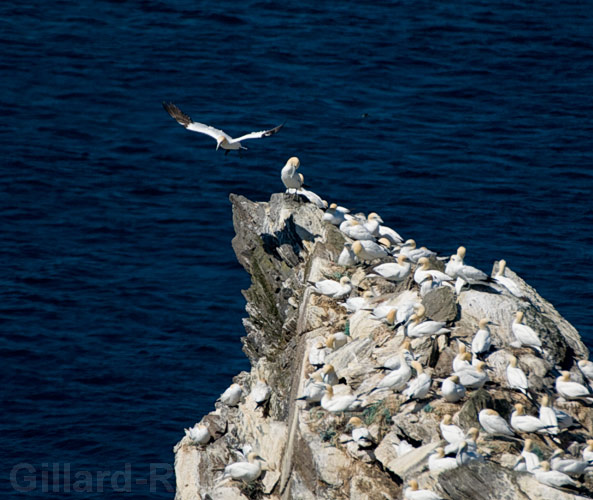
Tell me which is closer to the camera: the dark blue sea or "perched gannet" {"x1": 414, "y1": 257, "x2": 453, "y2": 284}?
"perched gannet" {"x1": 414, "y1": 257, "x2": 453, "y2": 284}

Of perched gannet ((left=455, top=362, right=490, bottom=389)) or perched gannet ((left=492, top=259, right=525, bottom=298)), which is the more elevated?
perched gannet ((left=492, top=259, right=525, bottom=298))

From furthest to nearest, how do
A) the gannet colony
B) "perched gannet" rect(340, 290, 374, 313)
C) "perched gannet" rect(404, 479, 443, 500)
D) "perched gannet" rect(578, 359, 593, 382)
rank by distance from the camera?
"perched gannet" rect(340, 290, 374, 313) → "perched gannet" rect(578, 359, 593, 382) → the gannet colony → "perched gannet" rect(404, 479, 443, 500)

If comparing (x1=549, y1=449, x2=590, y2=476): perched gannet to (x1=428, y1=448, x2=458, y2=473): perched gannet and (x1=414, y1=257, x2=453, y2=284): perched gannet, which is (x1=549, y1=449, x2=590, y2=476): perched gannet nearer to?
(x1=428, y1=448, x2=458, y2=473): perched gannet

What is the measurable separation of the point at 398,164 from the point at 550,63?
13451 mm

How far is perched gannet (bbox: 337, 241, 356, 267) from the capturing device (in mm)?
23750

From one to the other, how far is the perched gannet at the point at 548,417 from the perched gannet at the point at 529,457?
535mm

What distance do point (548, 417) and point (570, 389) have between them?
1180mm

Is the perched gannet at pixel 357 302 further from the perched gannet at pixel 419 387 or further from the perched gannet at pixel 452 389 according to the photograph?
the perched gannet at pixel 452 389

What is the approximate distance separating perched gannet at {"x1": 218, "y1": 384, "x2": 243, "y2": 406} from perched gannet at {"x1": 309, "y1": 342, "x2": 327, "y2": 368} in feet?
15.1

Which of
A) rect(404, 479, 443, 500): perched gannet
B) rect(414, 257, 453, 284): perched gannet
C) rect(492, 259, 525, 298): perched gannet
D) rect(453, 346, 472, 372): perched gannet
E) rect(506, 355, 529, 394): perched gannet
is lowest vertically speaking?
rect(404, 479, 443, 500): perched gannet

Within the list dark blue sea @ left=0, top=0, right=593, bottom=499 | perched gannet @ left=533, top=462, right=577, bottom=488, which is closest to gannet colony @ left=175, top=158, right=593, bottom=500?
perched gannet @ left=533, top=462, right=577, bottom=488

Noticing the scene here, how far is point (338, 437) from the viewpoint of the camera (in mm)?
18672

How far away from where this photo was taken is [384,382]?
746 inches

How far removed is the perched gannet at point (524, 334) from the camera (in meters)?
19.8
